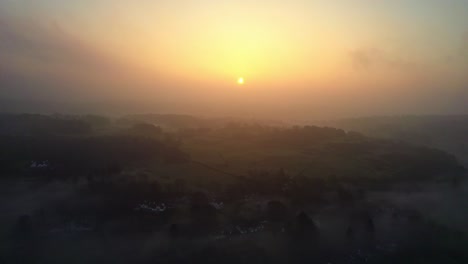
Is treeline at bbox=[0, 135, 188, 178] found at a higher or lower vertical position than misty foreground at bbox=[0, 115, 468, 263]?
higher

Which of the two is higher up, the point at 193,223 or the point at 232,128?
the point at 232,128

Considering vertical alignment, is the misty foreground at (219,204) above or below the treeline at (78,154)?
below

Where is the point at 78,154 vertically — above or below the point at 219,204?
above

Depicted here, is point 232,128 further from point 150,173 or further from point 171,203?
point 171,203

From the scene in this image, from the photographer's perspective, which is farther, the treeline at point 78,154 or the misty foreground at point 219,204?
the treeline at point 78,154

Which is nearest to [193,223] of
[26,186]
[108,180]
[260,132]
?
[108,180]

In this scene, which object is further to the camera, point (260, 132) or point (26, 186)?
point (260, 132)

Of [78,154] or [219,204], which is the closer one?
[219,204]

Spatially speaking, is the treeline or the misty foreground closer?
the misty foreground
